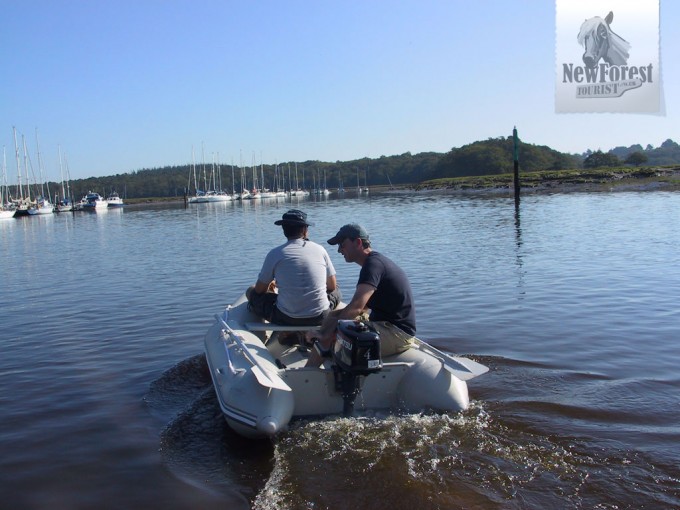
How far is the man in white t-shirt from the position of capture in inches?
267

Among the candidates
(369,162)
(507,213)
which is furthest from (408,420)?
(369,162)

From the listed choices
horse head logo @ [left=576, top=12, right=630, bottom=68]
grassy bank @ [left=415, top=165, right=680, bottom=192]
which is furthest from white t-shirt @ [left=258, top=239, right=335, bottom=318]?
grassy bank @ [left=415, top=165, right=680, bottom=192]

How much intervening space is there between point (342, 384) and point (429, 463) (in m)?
1.07

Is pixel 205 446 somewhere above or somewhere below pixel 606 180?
below

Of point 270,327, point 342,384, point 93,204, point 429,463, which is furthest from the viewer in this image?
point 93,204

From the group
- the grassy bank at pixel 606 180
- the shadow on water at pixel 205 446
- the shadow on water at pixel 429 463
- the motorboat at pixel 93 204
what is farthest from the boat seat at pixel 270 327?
the motorboat at pixel 93 204

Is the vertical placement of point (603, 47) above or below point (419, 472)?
above

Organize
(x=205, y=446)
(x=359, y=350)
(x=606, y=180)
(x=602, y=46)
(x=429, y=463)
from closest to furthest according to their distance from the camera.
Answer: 1. (x=429, y=463)
2. (x=359, y=350)
3. (x=205, y=446)
4. (x=602, y=46)
5. (x=606, y=180)

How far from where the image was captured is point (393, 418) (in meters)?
5.88

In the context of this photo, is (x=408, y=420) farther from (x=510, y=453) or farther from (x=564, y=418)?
(x=564, y=418)

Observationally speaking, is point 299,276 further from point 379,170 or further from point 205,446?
point 379,170

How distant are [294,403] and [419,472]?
139cm

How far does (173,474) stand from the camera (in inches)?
214

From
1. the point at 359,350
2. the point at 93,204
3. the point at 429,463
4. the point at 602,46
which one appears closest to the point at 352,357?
the point at 359,350
